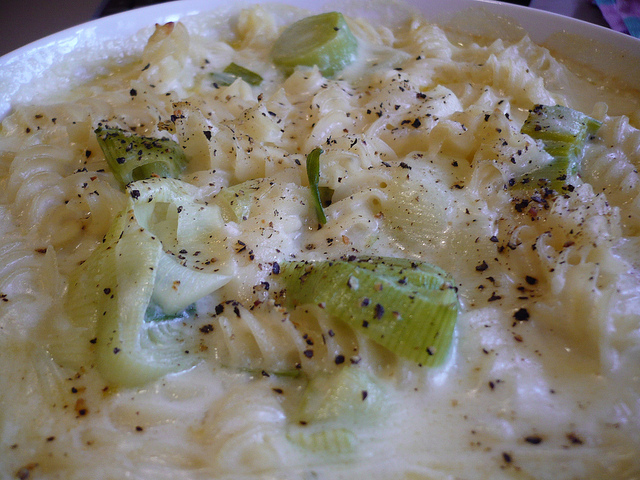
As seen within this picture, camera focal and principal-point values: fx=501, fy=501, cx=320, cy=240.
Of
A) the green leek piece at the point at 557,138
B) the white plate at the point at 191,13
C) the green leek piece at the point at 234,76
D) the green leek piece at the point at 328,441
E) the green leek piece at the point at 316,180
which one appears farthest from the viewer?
the green leek piece at the point at 234,76

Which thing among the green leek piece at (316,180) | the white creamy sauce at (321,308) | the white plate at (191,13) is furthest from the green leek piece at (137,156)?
the white plate at (191,13)

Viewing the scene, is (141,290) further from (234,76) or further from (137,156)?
(234,76)

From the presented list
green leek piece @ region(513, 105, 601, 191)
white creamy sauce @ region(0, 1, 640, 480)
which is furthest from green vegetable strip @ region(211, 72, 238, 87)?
green leek piece @ region(513, 105, 601, 191)

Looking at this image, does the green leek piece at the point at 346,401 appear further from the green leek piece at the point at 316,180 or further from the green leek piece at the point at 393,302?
the green leek piece at the point at 316,180

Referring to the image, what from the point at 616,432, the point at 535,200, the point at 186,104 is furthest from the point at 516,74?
the point at 616,432

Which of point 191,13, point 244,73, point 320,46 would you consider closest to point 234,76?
point 244,73

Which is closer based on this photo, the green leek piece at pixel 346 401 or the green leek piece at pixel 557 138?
the green leek piece at pixel 346 401
